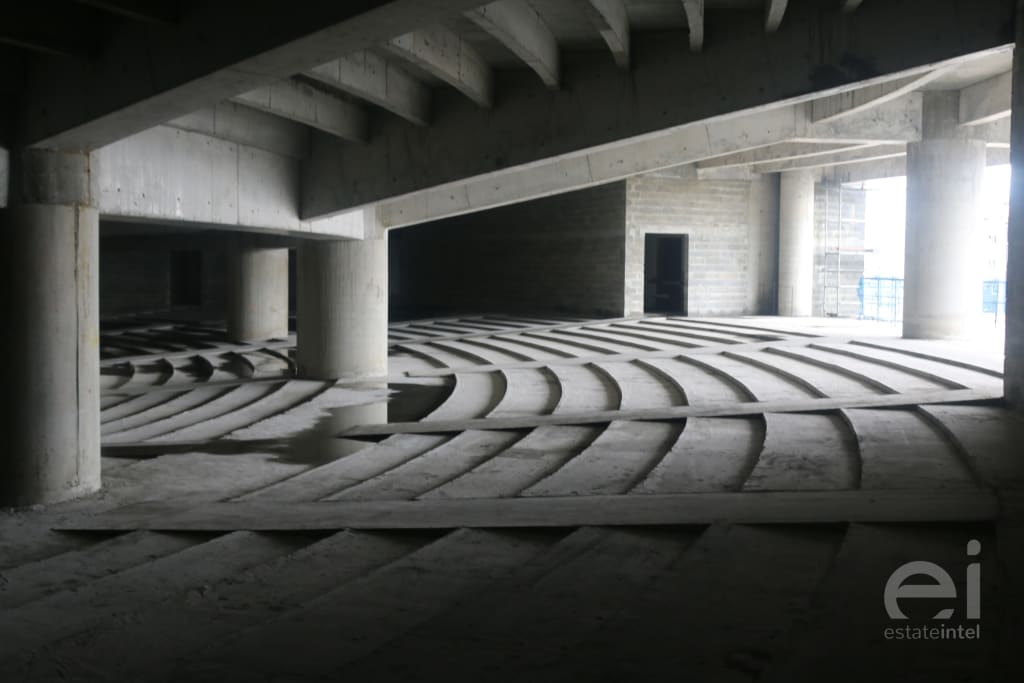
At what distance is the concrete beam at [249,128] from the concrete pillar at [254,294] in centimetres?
753

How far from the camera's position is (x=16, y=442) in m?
6.50

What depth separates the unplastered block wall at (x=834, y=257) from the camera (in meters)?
23.0

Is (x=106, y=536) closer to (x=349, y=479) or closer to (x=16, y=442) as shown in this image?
(x=16, y=442)

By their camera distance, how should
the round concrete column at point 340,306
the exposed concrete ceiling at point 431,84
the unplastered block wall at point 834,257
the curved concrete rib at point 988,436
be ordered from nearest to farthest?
the curved concrete rib at point 988,436, the exposed concrete ceiling at point 431,84, the round concrete column at point 340,306, the unplastered block wall at point 834,257

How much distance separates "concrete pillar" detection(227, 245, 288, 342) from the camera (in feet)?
60.1

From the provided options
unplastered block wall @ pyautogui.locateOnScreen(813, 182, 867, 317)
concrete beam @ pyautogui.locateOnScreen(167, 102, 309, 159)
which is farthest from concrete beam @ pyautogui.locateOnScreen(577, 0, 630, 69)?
unplastered block wall @ pyautogui.locateOnScreen(813, 182, 867, 317)

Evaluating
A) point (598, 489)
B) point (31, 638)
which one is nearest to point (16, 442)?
point (31, 638)

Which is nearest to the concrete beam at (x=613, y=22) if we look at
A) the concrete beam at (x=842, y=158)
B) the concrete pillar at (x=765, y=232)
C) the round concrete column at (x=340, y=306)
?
the round concrete column at (x=340, y=306)

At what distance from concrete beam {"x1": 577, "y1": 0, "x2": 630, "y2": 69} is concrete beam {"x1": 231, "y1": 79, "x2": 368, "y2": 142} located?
3034 mm

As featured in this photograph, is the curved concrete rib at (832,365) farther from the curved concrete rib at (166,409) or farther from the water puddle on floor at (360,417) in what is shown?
the curved concrete rib at (166,409)

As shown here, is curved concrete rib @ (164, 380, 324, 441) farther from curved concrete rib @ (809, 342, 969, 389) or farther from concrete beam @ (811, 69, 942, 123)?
concrete beam @ (811, 69, 942, 123)

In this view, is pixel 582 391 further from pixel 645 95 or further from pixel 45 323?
pixel 45 323

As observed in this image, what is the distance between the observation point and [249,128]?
10.1 m

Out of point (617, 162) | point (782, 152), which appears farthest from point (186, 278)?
point (617, 162)
